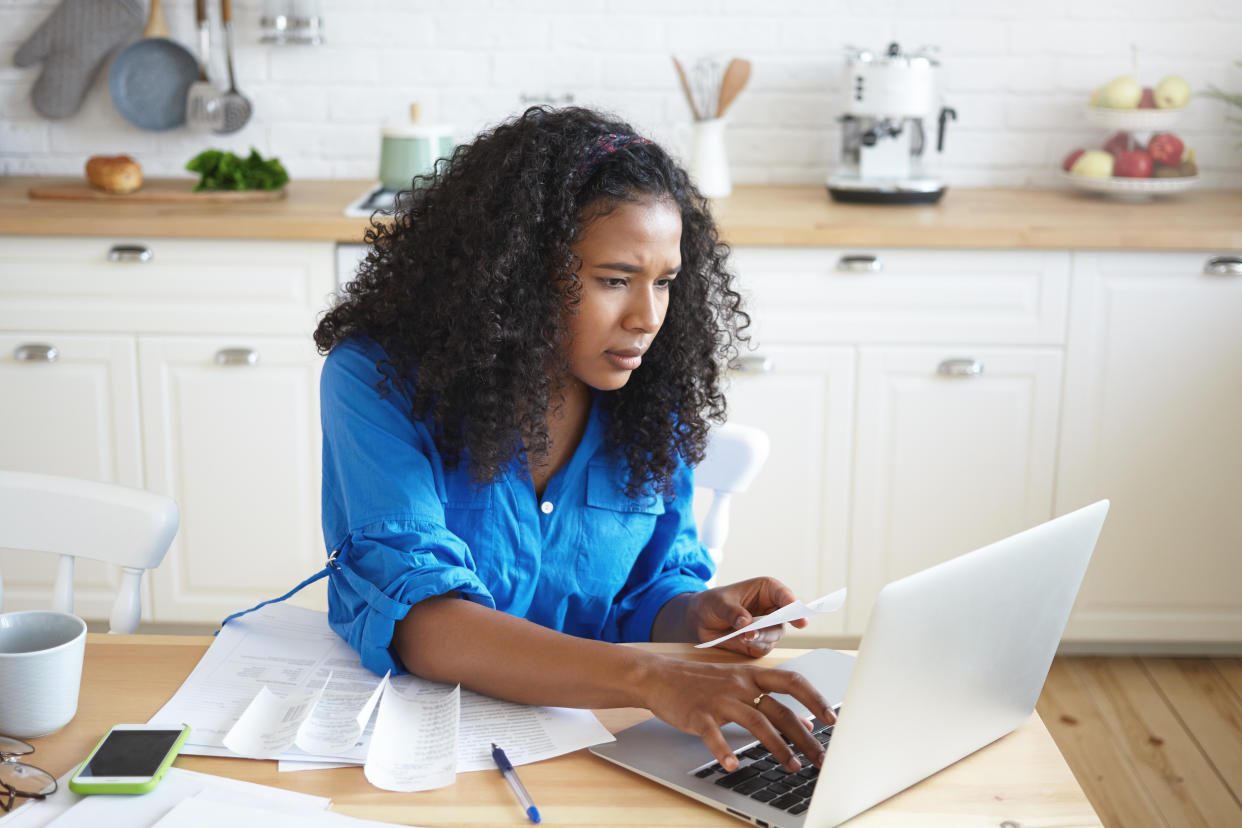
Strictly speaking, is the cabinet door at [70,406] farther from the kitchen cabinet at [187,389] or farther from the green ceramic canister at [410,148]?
the green ceramic canister at [410,148]

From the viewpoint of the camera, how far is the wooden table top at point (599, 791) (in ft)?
3.01

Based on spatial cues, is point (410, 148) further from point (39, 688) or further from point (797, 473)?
point (39, 688)

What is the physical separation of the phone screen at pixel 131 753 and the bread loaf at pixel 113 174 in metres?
2.00

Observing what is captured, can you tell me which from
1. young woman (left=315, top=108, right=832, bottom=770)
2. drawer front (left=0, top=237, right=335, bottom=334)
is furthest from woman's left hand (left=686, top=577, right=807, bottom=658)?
drawer front (left=0, top=237, right=335, bottom=334)

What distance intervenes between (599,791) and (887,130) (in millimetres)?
2154

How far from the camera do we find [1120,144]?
9.56ft

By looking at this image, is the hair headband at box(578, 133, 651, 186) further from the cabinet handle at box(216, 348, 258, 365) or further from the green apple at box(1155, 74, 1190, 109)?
the green apple at box(1155, 74, 1190, 109)

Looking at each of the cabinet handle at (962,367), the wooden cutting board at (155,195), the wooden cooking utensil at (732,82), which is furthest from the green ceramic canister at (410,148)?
the cabinet handle at (962,367)

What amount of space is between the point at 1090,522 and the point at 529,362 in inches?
22.5

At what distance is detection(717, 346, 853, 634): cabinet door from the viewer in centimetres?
255

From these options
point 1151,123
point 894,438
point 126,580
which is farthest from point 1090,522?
point 1151,123

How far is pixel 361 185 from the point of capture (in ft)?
9.78

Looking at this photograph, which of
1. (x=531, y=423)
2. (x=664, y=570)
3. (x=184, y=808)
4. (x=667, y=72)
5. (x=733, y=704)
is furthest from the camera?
(x=667, y=72)

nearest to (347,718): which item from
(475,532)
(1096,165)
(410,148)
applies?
(475,532)
